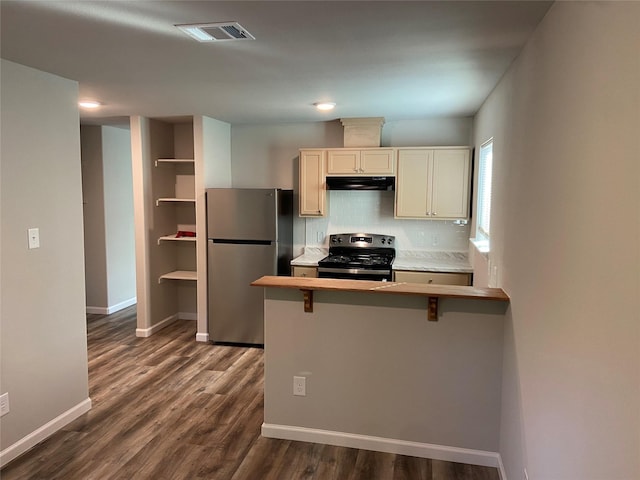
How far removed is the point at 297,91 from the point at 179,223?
2.80 meters

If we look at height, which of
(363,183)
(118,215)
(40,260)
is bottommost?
(40,260)

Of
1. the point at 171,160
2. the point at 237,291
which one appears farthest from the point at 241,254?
the point at 171,160

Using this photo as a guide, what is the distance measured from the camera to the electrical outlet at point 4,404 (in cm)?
260

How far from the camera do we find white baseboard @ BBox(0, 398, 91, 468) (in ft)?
8.71

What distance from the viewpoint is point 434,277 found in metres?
4.33

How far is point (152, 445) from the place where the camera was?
9.30 ft

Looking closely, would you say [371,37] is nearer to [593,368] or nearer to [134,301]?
[593,368]

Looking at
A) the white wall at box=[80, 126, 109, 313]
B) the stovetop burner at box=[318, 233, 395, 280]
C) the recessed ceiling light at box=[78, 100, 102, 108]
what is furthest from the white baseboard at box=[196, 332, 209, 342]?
the recessed ceiling light at box=[78, 100, 102, 108]

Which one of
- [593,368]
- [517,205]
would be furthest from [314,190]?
[593,368]

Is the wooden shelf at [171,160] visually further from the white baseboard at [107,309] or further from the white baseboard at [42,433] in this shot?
the white baseboard at [42,433]

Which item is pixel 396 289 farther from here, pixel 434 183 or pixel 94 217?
pixel 94 217

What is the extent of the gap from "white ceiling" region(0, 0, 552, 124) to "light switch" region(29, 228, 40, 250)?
3.24ft

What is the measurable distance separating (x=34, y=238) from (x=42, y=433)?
4.07ft

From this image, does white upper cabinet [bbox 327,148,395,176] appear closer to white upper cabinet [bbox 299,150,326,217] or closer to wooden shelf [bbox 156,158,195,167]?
white upper cabinet [bbox 299,150,326,217]
